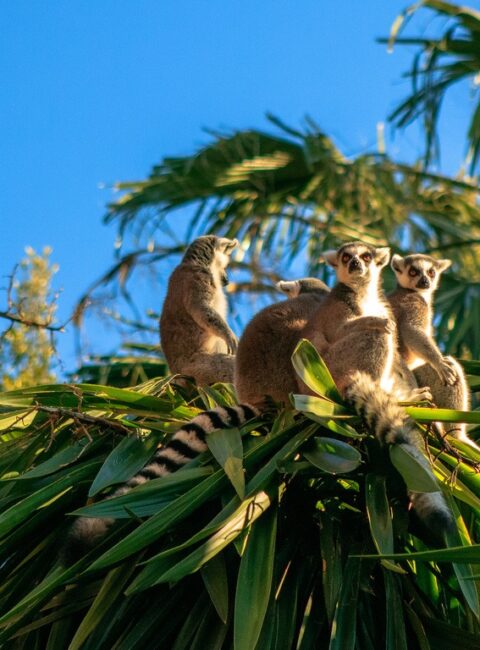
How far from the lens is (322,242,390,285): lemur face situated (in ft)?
15.5

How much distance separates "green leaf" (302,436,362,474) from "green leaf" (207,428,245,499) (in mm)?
215

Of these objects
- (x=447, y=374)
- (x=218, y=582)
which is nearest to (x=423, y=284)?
(x=447, y=374)

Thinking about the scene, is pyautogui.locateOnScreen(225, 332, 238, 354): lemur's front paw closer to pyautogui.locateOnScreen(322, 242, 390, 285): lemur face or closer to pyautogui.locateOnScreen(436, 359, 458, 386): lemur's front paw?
pyautogui.locateOnScreen(322, 242, 390, 285): lemur face

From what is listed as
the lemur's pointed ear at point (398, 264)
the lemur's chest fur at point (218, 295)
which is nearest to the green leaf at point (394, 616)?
the lemur's pointed ear at point (398, 264)

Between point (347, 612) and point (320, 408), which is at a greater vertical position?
point (320, 408)

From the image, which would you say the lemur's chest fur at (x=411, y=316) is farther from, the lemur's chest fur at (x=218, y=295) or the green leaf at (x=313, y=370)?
the lemur's chest fur at (x=218, y=295)

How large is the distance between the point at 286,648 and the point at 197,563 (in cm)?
45

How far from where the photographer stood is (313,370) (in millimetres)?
3355

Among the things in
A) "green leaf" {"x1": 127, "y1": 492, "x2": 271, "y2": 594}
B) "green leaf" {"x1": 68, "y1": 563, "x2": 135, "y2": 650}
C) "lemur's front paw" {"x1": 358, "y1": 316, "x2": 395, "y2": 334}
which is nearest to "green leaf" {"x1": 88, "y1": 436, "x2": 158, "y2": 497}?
"green leaf" {"x1": 68, "y1": 563, "x2": 135, "y2": 650}

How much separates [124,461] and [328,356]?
3.61 feet

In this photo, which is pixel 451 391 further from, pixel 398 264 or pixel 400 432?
pixel 400 432

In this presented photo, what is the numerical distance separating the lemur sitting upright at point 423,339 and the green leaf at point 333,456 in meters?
0.69

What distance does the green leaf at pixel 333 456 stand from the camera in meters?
3.06

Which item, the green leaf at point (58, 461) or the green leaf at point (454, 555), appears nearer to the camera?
the green leaf at point (454, 555)
